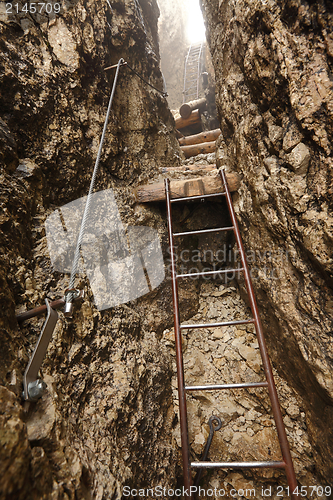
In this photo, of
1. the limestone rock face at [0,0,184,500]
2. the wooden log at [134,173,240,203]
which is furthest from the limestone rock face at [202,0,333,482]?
the limestone rock face at [0,0,184,500]

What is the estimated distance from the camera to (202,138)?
5.52 m

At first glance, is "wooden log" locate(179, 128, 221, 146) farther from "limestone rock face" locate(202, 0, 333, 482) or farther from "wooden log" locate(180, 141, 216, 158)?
"limestone rock face" locate(202, 0, 333, 482)

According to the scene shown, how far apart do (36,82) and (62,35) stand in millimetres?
665

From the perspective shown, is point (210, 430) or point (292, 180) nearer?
point (292, 180)

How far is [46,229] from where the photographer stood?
142cm

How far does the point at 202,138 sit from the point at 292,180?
4644 mm

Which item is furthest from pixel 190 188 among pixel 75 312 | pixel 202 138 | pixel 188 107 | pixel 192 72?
pixel 192 72

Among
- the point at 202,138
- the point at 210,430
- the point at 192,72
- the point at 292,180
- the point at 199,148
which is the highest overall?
the point at 192,72

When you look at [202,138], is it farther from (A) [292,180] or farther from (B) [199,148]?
(A) [292,180]

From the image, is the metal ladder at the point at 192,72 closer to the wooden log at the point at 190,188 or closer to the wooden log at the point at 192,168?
the wooden log at the point at 192,168

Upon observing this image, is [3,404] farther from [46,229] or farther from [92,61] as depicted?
[92,61]

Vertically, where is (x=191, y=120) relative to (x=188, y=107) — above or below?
below

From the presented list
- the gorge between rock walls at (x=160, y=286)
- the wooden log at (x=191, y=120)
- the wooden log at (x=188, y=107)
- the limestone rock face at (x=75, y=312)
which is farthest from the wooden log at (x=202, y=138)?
the limestone rock face at (x=75, y=312)

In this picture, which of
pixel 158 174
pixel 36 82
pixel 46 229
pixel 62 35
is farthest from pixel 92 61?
pixel 46 229
